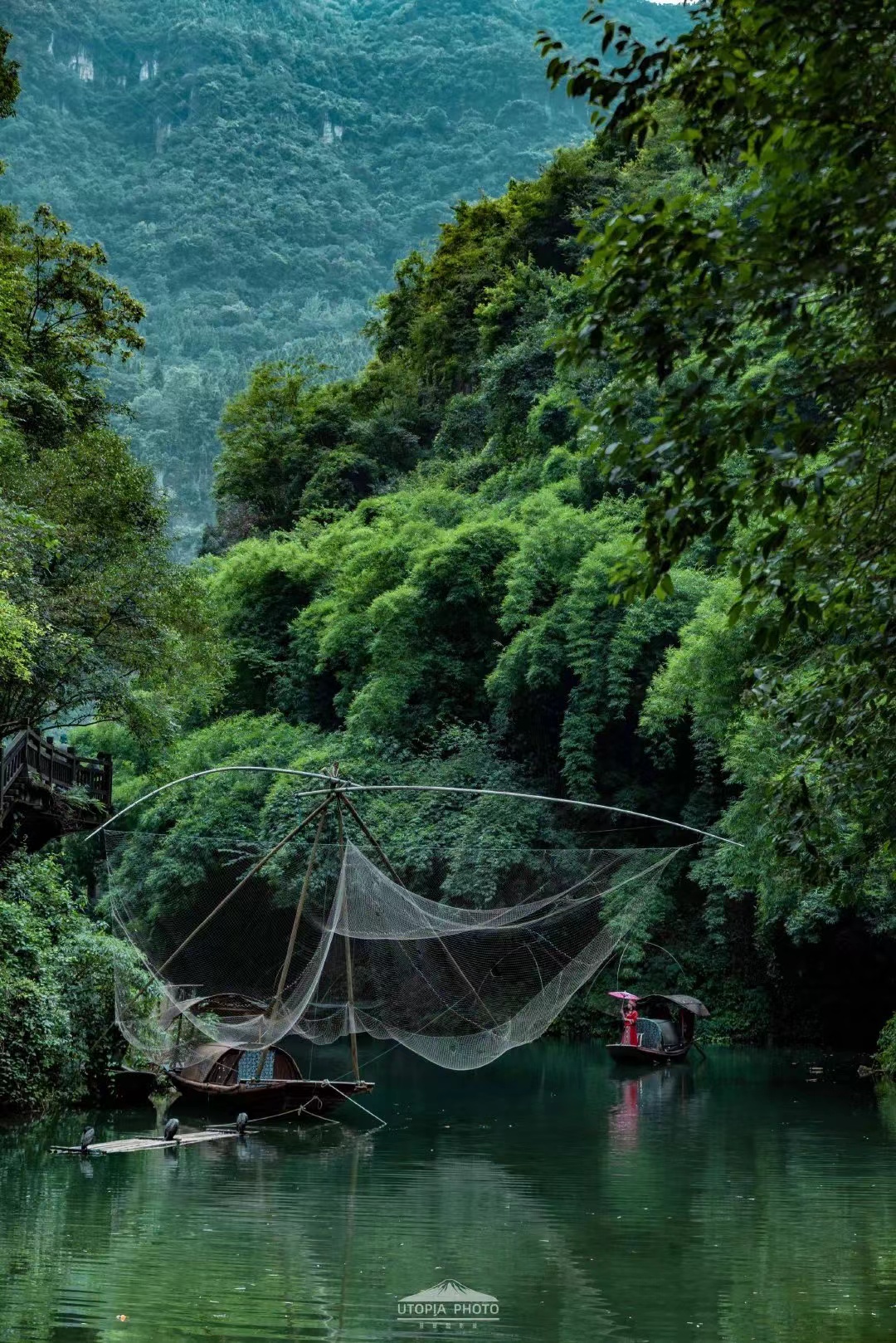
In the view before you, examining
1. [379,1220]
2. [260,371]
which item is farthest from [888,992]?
[260,371]

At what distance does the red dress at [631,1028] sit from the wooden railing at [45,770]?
10.6 m

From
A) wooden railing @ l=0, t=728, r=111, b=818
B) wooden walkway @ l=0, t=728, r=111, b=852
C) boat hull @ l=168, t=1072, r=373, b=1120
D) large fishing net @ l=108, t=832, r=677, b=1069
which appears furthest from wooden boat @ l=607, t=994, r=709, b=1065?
wooden walkway @ l=0, t=728, r=111, b=852

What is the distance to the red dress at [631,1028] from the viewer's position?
25656mm

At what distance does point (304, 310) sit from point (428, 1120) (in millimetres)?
81074

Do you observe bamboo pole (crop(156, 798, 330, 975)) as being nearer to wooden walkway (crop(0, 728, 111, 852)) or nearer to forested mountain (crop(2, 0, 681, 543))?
wooden walkway (crop(0, 728, 111, 852))

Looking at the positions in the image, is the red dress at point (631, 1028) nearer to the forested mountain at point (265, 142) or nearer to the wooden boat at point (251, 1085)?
the wooden boat at point (251, 1085)

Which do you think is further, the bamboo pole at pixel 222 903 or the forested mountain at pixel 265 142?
the forested mountain at pixel 265 142

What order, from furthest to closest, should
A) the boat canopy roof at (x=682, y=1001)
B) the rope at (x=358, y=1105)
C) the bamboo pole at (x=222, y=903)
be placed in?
the boat canopy roof at (x=682, y=1001) < the rope at (x=358, y=1105) < the bamboo pole at (x=222, y=903)

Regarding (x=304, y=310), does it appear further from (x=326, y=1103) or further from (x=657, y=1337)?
(x=657, y=1337)

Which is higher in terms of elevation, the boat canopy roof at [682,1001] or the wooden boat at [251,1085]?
the boat canopy roof at [682,1001]

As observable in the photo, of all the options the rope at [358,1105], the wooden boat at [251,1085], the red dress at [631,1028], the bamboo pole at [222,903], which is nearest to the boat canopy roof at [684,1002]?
the red dress at [631,1028]

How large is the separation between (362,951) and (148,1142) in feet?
12.6

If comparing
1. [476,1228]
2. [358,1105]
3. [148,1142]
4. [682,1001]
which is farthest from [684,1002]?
[476,1228]

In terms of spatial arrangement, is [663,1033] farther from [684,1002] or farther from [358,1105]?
[358,1105]
